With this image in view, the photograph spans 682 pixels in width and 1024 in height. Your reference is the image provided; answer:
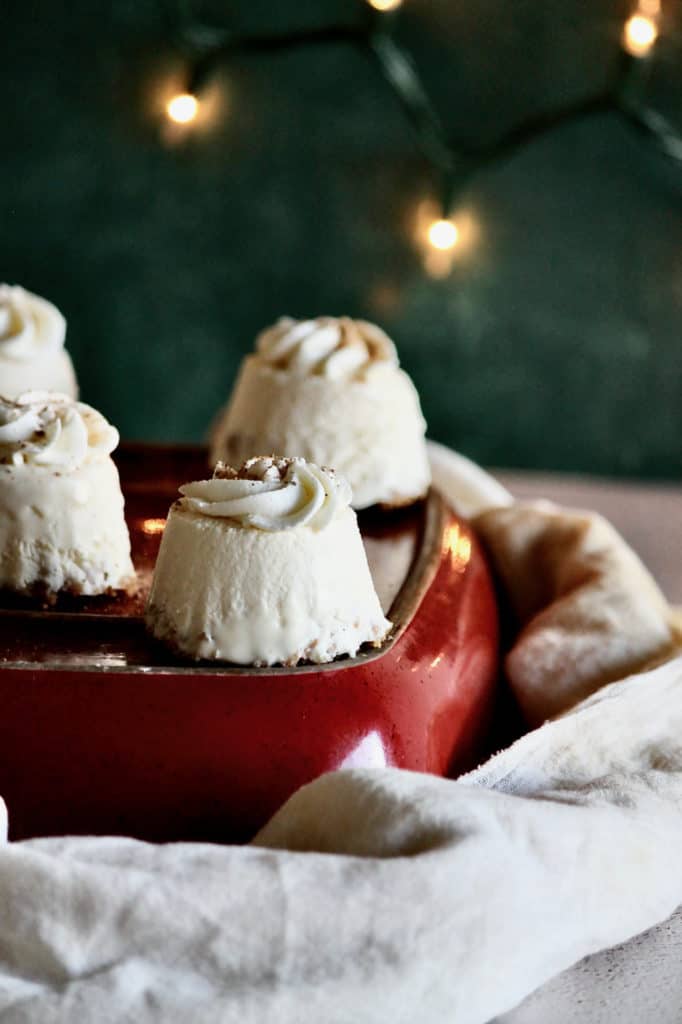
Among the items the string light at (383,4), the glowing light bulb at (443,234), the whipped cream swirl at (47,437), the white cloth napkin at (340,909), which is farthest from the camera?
the glowing light bulb at (443,234)

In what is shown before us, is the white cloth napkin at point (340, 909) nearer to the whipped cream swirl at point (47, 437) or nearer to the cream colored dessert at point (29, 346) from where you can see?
the whipped cream swirl at point (47, 437)

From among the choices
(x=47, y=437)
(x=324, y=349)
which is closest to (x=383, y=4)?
(x=324, y=349)

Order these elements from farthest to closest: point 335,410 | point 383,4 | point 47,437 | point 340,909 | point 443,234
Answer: point 443,234, point 383,4, point 335,410, point 47,437, point 340,909

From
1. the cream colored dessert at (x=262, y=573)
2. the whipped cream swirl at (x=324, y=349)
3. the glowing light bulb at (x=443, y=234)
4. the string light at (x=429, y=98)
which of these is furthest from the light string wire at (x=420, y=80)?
the cream colored dessert at (x=262, y=573)

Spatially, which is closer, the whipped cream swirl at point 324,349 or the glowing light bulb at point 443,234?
the whipped cream swirl at point 324,349

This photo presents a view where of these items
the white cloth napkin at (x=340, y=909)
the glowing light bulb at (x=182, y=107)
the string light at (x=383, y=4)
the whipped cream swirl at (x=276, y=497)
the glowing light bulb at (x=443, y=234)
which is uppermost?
the string light at (x=383, y=4)

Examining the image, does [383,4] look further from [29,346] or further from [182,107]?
[29,346]
